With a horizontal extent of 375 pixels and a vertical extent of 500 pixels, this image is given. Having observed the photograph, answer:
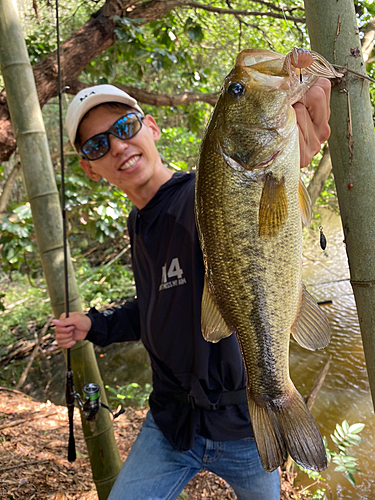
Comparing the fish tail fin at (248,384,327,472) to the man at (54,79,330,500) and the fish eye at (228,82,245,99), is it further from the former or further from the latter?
the fish eye at (228,82,245,99)

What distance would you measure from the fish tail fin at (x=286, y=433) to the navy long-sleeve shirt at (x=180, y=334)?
555mm

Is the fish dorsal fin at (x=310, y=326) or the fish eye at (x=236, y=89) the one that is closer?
the fish eye at (x=236, y=89)

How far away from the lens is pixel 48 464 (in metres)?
3.19

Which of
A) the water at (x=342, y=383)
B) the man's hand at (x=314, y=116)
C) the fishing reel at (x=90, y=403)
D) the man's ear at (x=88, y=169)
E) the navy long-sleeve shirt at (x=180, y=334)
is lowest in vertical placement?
the water at (x=342, y=383)

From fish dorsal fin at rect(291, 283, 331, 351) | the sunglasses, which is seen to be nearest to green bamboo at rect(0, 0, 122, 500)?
the sunglasses

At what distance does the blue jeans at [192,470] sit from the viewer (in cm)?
186

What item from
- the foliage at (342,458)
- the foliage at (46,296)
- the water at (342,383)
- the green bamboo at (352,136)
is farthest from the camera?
the foliage at (46,296)

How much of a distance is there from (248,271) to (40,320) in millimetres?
6485

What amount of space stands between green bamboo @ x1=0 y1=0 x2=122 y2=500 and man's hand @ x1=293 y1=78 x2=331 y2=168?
173 cm

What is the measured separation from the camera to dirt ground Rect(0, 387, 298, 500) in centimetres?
287

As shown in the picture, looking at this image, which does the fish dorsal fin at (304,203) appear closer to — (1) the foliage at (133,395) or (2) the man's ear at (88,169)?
(2) the man's ear at (88,169)

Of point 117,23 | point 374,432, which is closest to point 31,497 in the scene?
point 374,432

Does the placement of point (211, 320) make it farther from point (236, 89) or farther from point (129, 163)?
point (129, 163)

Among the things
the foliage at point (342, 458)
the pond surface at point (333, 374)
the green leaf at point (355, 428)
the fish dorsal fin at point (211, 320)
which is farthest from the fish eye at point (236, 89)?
the green leaf at point (355, 428)
